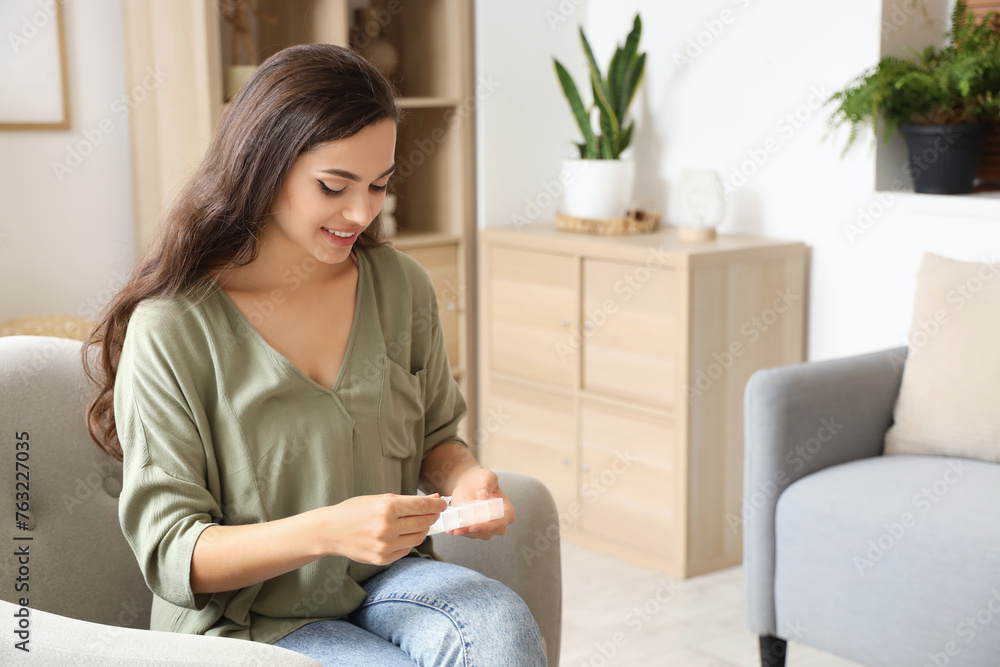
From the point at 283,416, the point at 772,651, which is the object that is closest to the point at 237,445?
the point at 283,416

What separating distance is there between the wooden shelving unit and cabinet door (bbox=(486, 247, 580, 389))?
0.45 feet

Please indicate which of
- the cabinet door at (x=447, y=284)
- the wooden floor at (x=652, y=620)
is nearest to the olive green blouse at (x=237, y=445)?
the wooden floor at (x=652, y=620)

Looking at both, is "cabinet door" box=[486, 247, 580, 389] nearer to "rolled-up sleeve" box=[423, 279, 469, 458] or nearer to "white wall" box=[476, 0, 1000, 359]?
"white wall" box=[476, 0, 1000, 359]

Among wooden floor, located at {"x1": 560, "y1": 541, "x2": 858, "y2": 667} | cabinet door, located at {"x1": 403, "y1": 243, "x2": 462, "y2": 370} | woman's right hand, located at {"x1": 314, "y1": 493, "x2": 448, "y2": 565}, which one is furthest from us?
cabinet door, located at {"x1": 403, "y1": 243, "x2": 462, "y2": 370}

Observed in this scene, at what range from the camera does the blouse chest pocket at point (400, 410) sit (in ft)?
4.59

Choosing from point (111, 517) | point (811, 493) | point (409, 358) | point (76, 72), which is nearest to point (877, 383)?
point (811, 493)

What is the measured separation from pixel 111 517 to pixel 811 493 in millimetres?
1358

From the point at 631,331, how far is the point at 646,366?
11 centimetres

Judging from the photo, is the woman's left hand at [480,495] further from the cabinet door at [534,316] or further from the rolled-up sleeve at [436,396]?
the cabinet door at [534,316]

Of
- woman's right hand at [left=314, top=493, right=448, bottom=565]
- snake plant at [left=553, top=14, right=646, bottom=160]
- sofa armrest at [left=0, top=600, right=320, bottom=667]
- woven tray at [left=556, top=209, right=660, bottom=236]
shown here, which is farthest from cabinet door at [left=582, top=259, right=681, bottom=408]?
sofa armrest at [left=0, top=600, right=320, bottom=667]

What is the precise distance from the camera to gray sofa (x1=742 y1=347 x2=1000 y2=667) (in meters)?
1.91

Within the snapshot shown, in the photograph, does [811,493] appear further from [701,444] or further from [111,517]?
[111,517]

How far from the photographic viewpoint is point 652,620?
8.39ft

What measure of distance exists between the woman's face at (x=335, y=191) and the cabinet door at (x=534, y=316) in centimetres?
173
